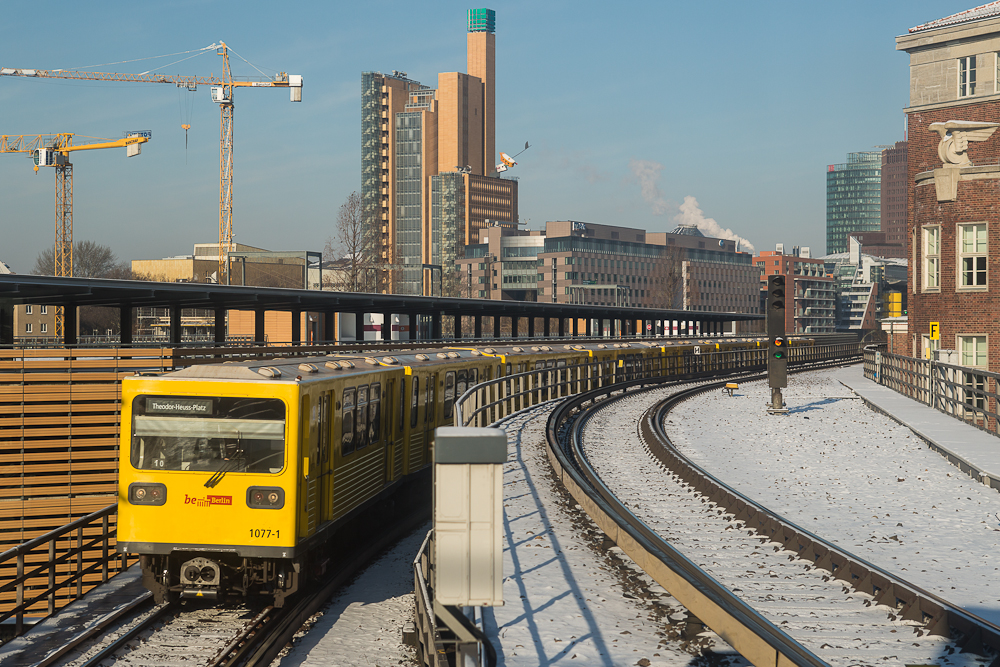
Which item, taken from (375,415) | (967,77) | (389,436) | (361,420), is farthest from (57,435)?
(967,77)

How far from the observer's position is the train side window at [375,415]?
14.0 metres

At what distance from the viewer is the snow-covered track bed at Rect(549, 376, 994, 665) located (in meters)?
8.26

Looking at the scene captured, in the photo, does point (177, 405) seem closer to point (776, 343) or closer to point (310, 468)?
point (310, 468)

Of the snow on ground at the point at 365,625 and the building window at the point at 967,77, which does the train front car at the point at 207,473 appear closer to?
the snow on ground at the point at 365,625

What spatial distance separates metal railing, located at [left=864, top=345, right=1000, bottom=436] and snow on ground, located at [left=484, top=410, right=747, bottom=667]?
11.9m

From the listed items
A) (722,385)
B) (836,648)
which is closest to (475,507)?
(836,648)

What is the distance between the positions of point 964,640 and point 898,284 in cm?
8552

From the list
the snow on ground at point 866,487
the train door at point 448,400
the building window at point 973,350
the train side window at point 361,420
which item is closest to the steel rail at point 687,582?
the train door at point 448,400

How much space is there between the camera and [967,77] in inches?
1746

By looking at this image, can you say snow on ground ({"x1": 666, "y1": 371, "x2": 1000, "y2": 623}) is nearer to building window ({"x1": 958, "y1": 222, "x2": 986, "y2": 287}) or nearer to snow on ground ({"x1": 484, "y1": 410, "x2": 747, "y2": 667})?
snow on ground ({"x1": 484, "y1": 410, "x2": 747, "y2": 667})

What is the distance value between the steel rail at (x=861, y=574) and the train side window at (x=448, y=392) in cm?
484

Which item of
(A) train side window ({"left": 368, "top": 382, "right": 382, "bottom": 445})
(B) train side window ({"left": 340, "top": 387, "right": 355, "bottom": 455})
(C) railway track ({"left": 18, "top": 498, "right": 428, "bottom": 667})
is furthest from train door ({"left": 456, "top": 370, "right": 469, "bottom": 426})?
(C) railway track ({"left": 18, "top": 498, "right": 428, "bottom": 667})

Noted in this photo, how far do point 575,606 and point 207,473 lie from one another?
4.29m

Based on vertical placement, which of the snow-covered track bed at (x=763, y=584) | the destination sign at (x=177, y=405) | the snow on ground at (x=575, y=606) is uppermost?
the destination sign at (x=177, y=405)
